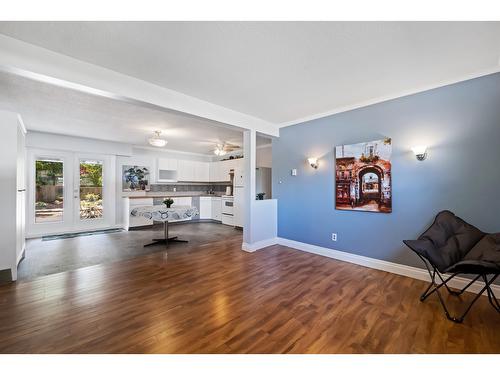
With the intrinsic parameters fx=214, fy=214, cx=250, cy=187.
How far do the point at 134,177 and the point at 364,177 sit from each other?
6.25m

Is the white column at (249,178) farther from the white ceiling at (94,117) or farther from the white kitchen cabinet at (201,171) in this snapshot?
the white kitchen cabinet at (201,171)

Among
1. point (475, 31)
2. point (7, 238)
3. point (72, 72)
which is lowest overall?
point (7, 238)

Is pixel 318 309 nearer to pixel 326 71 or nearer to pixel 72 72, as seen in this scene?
pixel 326 71

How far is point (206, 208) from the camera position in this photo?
7.51m

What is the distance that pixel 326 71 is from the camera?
238 cm

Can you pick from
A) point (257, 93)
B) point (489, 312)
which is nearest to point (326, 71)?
point (257, 93)

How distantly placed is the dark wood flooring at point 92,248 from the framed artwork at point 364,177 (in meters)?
2.93

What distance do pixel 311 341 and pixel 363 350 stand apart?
0.36m

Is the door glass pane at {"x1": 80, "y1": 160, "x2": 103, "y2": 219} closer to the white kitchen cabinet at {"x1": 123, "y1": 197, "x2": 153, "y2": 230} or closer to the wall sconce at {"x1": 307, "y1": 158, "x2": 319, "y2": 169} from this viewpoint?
the white kitchen cabinet at {"x1": 123, "y1": 197, "x2": 153, "y2": 230}

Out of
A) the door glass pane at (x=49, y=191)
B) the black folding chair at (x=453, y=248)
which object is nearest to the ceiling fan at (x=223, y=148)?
the door glass pane at (x=49, y=191)

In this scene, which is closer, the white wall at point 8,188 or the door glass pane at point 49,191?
the white wall at point 8,188

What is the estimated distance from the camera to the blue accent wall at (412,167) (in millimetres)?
2381

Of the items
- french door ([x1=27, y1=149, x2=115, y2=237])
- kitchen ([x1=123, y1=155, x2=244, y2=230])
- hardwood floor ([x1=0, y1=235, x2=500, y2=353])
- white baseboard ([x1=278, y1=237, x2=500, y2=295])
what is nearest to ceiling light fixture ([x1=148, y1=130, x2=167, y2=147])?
kitchen ([x1=123, y1=155, x2=244, y2=230])

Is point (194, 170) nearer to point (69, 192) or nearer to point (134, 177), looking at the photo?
point (134, 177)
